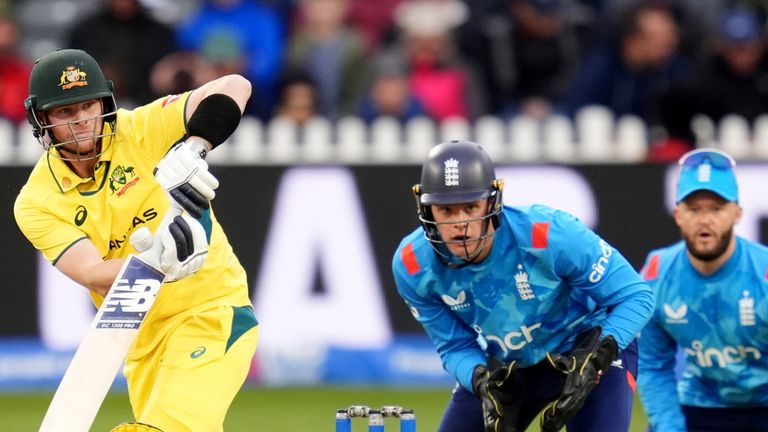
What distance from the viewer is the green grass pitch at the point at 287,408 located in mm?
10500

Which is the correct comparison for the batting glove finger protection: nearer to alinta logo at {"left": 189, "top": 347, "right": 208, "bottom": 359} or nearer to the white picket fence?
alinta logo at {"left": 189, "top": 347, "right": 208, "bottom": 359}

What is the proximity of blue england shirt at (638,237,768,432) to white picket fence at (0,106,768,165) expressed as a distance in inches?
206

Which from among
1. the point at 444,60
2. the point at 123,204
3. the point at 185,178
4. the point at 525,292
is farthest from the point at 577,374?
the point at 444,60

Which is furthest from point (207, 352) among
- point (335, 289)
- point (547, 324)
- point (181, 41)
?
point (181, 41)

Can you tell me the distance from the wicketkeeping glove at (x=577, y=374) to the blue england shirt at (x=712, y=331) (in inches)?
51.5

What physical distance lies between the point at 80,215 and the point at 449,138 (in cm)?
665

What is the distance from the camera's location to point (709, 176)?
295 inches

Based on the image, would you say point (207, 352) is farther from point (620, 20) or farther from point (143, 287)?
point (620, 20)

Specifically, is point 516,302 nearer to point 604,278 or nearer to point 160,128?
point 604,278

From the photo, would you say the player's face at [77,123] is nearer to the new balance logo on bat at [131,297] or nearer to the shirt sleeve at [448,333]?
the new balance logo on bat at [131,297]

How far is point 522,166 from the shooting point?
12445 mm

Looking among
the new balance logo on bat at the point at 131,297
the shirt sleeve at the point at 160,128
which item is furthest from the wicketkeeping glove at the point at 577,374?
the shirt sleeve at the point at 160,128

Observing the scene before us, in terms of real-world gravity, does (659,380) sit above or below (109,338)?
below

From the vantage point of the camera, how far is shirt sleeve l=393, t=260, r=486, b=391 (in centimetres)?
676
